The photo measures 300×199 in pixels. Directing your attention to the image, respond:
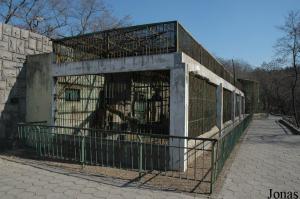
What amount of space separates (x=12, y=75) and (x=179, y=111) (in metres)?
5.77

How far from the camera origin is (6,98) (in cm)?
912

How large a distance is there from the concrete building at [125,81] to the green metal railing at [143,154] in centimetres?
14

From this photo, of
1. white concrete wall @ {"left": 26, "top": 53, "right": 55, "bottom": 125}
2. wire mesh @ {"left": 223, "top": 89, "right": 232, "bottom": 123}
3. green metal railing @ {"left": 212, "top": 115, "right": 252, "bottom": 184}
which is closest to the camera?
green metal railing @ {"left": 212, "top": 115, "right": 252, "bottom": 184}

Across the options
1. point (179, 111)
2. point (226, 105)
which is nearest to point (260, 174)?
point (179, 111)

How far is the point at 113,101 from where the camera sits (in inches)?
495

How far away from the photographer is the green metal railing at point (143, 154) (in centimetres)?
613

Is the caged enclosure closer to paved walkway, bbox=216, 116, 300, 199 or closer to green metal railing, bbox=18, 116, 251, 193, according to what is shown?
green metal railing, bbox=18, 116, 251, 193

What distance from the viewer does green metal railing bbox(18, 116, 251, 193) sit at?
20.1ft

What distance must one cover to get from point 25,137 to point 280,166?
7.82m

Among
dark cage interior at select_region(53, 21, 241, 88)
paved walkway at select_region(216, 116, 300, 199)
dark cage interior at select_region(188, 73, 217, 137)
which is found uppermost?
dark cage interior at select_region(53, 21, 241, 88)

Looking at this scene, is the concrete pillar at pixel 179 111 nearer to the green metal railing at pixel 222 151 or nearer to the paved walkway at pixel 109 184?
the green metal railing at pixel 222 151

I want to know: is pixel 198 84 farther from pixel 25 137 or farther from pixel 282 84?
pixel 282 84

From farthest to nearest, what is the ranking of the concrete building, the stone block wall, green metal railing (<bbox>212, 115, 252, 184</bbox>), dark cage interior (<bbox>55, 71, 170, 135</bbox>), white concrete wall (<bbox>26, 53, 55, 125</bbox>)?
1. dark cage interior (<bbox>55, 71, 170, 135</bbox>)
2. white concrete wall (<bbox>26, 53, 55, 125</bbox>)
3. the stone block wall
4. the concrete building
5. green metal railing (<bbox>212, 115, 252, 184</bbox>)

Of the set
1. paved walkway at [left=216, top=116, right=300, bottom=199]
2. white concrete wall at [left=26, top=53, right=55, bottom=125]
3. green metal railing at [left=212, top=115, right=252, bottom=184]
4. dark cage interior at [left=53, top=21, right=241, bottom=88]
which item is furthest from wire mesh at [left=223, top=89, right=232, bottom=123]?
white concrete wall at [left=26, top=53, right=55, bottom=125]
